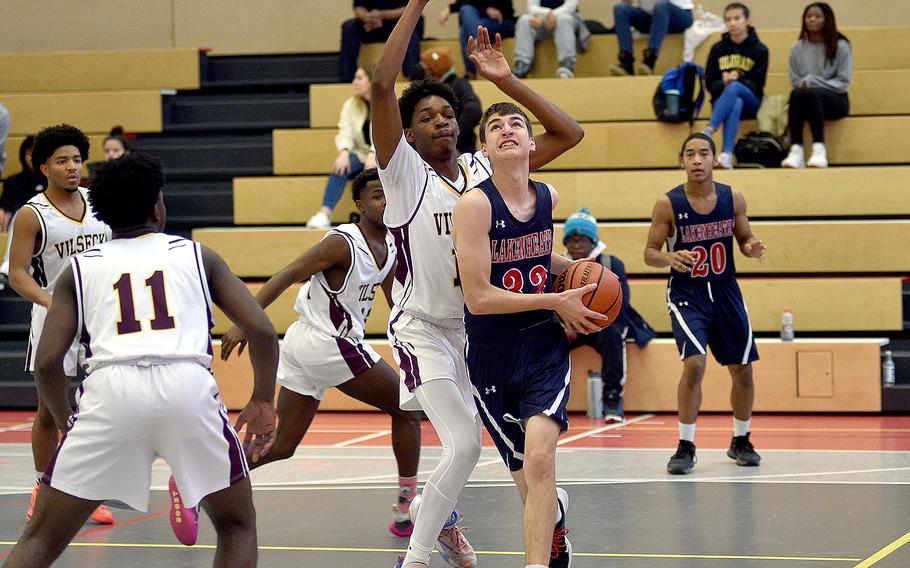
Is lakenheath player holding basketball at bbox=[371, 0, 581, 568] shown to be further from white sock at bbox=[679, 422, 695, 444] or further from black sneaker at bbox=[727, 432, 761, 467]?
black sneaker at bbox=[727, 432, 761, 467]

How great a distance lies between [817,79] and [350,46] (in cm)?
478

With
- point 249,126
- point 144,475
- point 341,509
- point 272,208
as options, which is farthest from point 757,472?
point 249,126

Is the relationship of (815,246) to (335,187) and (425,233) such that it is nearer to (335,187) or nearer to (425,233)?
(335,187)

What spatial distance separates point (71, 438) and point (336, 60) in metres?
11.0

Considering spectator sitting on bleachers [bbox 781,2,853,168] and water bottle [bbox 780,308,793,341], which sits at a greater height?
spectator sitting on bleachers [bbox 781,2,853,168]

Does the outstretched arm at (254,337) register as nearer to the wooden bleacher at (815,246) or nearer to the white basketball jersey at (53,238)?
the white basketball jersey at (53,238)

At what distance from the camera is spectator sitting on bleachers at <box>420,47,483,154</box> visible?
10.6m

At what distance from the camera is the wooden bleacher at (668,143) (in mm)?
11688

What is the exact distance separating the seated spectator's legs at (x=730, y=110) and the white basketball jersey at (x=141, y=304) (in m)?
8.56

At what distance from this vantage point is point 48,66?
14.3m

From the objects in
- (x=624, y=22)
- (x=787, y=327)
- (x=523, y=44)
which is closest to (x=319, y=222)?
(x=523, y=44)

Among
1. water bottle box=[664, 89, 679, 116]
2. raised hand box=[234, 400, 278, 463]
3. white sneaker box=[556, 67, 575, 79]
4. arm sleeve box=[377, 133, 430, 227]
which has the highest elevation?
white sneaker box=[556, 67, 575, 79]

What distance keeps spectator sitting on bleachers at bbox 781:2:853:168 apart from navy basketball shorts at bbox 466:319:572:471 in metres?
7.46

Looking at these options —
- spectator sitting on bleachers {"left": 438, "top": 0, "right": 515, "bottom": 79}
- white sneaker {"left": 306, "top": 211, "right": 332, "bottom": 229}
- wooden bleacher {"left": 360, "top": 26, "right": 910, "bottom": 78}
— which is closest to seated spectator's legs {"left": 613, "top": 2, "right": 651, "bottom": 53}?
wooden bleacher {"left": 360, "top": 26, "right": 910, "bottom": 78}
